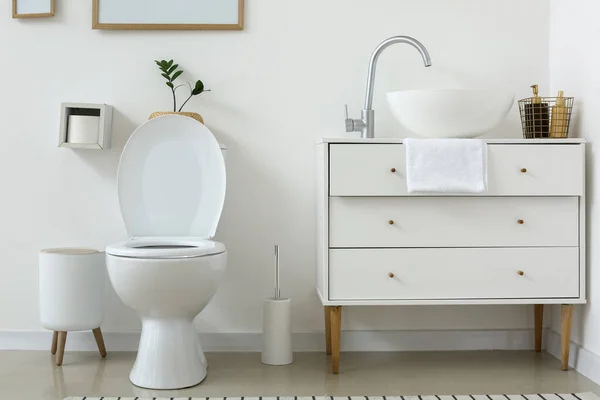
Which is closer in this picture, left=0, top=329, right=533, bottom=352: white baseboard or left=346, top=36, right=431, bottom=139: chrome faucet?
left=346, top=36, right=431, bottom=139: chrome faucet

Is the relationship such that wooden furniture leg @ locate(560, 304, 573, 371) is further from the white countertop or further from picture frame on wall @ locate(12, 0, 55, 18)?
picture frame on wall @ locate(12, 0, 55, 18)

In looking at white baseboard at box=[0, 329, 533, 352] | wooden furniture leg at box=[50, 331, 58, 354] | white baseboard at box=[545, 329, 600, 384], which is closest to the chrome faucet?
white baseboard at box=[0, 329, 533, 352]

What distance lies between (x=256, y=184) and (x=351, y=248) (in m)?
0.56

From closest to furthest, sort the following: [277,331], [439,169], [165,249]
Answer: [165,249] → [439,169] → [277,331]

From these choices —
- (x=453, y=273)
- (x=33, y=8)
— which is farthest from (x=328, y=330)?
(x=33, y=8)

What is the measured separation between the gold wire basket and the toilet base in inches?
55.2

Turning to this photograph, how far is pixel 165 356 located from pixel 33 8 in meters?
1.45

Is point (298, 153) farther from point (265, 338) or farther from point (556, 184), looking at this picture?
point (556, 184)

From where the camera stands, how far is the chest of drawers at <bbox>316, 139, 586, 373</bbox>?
2373 millimetres

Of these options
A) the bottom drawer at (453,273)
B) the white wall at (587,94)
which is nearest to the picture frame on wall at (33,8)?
the bottom drawer at (453,273)

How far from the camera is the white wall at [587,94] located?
240cm

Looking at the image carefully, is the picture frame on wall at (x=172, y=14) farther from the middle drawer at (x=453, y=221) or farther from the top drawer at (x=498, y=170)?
the middle drawer at (x=453, y=221)

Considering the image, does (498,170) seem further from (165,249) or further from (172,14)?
(172,14)

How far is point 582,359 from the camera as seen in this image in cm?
247
